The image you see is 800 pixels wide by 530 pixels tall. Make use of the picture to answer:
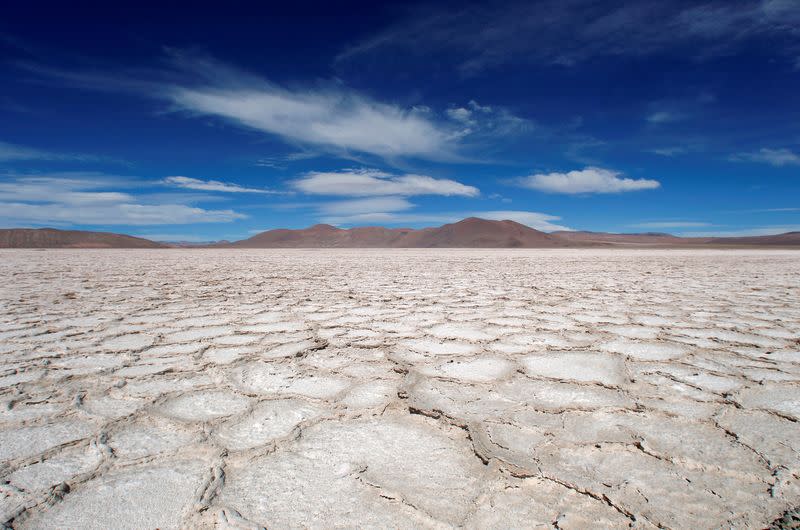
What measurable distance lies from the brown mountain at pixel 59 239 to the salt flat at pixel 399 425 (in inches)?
2088

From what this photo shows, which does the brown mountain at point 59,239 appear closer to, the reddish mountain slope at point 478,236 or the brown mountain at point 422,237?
the brown mountain at point 422,237

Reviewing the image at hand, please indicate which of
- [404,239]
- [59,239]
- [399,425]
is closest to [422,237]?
[404,239]

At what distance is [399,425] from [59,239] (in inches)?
2449

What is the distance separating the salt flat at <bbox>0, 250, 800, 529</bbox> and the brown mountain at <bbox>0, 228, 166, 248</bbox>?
174ft

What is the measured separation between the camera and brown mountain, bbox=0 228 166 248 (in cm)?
4653

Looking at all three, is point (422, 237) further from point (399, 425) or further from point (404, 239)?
point (399, 425)

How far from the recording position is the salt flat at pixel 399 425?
2.46 ft

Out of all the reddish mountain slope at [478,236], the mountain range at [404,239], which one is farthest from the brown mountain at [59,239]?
the reddish mountain slope at [478,236]

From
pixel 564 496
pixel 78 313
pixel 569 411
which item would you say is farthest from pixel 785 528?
pixel 78 313

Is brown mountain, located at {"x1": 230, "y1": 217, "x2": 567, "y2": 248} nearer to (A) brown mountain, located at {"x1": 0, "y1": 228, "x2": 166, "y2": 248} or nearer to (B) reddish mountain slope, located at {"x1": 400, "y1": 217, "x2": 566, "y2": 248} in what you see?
(B) reddish mountain slope, located at {"x1": 400, "y1": 217, "x2": 566, "y2": 248}

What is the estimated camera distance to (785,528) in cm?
68

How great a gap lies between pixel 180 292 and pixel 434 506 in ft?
12.9

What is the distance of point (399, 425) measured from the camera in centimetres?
108

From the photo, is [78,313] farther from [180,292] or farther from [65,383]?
[65,383]
